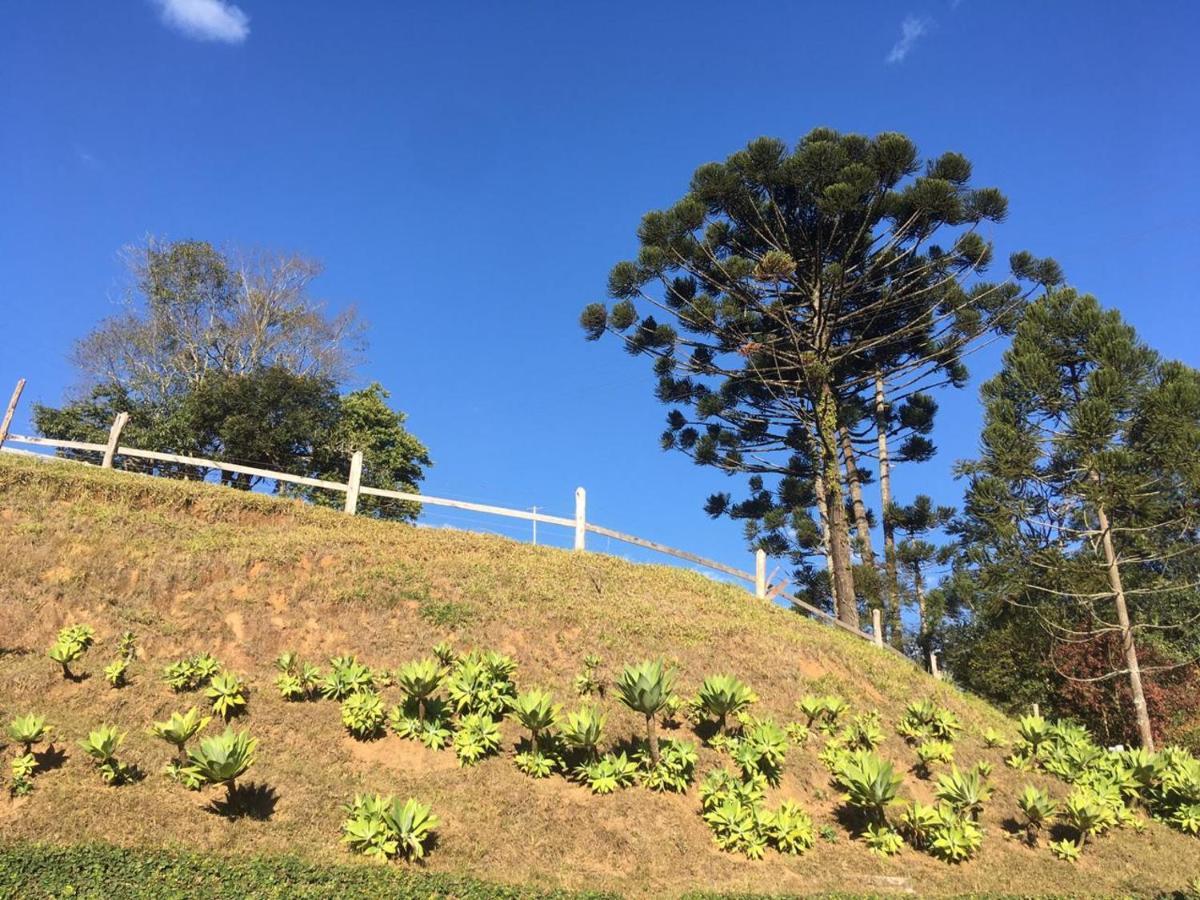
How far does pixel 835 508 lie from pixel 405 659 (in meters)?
12.2

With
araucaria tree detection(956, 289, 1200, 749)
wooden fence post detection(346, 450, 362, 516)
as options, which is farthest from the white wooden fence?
araucaria tree detection(956, 289, 1200, 749)

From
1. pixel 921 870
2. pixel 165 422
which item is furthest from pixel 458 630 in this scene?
pixel 165 422

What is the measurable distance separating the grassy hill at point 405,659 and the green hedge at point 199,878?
153mm

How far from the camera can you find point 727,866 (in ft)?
20.3

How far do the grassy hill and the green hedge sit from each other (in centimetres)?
15

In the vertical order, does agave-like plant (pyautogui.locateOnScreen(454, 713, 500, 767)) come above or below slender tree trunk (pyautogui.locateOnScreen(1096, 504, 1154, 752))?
below

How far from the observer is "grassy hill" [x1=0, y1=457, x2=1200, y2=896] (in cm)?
588

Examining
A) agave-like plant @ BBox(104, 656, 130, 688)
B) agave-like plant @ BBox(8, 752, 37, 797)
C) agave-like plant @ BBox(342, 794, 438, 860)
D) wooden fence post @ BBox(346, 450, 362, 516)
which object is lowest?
agave-like plant @ BBox(342, 794, 438, 860)

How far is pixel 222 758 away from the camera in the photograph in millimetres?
5652

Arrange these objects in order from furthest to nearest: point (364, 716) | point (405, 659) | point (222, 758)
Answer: point (405, 659)
point (364, 716)
point (222, 758)

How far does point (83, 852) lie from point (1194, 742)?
1998 cm

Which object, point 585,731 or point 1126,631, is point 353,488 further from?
point 1126,631

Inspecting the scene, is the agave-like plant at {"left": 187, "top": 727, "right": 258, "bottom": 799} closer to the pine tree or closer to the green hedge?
the green hedge

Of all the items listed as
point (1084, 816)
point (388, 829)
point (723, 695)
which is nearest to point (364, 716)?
point (388, 829)
